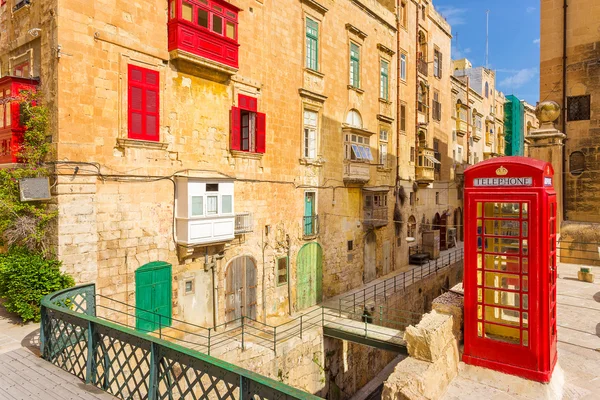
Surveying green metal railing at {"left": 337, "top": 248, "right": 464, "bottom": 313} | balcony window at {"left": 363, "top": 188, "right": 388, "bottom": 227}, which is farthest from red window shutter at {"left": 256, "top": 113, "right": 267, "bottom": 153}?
balcony window at {"left": 363, "top": 188, "right": 388, "bottom": 227}

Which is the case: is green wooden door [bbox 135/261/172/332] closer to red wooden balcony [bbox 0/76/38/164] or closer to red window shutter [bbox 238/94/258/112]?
red wooden balcony [bbox 0/76/38/164]

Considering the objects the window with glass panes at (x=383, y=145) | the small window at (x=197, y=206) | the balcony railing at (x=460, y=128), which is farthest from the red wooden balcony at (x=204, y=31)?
the balcony railing at (x=460, y=128)

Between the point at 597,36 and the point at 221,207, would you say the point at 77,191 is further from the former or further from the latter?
the point at 597,36

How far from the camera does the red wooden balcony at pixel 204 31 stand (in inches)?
473

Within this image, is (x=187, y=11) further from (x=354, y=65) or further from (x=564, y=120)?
(x=564, y=120)

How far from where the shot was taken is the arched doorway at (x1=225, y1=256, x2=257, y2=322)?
14.1 metres

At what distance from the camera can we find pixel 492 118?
1734 inches

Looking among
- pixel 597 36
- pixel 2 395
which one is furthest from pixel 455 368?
pixel 597 36

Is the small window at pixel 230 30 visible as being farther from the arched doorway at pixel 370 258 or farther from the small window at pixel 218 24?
the arched doorway at pixel 370 258

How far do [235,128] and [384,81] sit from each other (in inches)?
496

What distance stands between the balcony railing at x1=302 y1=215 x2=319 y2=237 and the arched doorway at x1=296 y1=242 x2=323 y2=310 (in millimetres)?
507

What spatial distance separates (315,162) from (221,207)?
6169 millimetres

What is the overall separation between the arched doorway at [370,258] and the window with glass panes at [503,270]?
45.5ft

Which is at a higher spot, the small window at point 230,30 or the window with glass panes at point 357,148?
the small window at point 230,30
